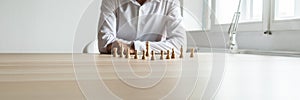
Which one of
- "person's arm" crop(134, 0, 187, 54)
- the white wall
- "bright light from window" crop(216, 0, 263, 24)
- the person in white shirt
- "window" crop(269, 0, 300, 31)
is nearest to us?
"person's arm" crop(134, 0, 187, 54)

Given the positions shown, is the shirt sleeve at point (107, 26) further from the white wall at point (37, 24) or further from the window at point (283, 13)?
the white wall at point (37, 24)

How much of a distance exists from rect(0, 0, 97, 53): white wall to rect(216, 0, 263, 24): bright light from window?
5.06 ft

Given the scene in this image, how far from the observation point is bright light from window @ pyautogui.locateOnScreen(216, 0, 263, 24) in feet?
8.07

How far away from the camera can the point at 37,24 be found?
12.2 feet

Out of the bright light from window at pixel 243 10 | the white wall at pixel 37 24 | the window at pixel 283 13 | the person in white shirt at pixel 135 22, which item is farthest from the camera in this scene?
the white wall at pixel 37 24

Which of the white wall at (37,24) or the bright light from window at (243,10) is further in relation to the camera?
the white wall at (37,24)

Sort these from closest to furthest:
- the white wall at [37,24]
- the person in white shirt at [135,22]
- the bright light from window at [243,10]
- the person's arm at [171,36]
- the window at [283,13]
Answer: the person's arm at [171,36] < the person in white shirt at [135,22] < the window at [283,13] < the bright light from window at [243,10] < the white wall at [37,24]

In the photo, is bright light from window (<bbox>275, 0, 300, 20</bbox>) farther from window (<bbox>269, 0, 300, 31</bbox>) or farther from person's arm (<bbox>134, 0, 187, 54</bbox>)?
person's arm (<bbox>134, 0, 187, 54</bbox>)

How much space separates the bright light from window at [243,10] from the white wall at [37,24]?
60.7 inches

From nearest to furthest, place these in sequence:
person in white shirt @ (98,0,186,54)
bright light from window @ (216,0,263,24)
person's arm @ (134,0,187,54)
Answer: person's arm @ (134,0,187,54) → person in white shirt @ (98,0,186,54) → bright light from window @ (216,0,263,24)

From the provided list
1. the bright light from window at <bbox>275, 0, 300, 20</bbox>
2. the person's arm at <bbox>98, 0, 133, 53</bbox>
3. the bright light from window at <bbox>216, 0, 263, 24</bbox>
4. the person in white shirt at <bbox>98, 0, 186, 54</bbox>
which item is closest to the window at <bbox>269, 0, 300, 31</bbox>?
the bright light from window at <bbox>275, 0, 300, 20</bbox>

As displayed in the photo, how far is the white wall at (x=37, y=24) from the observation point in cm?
363

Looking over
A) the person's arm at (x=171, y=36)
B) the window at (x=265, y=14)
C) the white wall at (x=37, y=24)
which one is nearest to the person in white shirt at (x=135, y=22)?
the person's arm at (x=171, y=36)

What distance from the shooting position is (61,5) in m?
3.75
